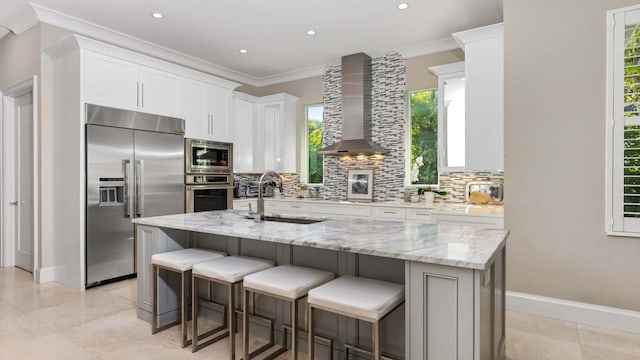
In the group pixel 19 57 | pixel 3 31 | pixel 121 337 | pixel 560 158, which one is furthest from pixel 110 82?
pixel 560 158

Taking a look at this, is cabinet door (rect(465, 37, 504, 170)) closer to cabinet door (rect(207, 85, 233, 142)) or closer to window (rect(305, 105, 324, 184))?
window (rect(305, 105, 324, 184))

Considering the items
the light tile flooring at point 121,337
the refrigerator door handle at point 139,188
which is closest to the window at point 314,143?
the refrigerator door handle at point 139,188

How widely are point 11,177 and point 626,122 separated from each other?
6.95 m

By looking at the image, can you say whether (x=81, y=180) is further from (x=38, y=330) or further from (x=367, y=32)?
(x=367, y=32)

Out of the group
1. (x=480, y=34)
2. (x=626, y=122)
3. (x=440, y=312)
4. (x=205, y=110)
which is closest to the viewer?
(x=440, y=312)

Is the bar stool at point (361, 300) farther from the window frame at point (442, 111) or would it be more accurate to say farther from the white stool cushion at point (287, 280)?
the window frame at point (442, 111)

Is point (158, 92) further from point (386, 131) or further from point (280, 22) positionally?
point (386, 131)

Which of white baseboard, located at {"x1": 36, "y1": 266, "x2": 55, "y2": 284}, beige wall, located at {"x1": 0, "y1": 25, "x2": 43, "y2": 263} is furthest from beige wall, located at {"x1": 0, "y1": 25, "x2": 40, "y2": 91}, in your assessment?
white baseboard, located at {"x1": 36, "y1": 266, "x2": 55, "y2": 284}

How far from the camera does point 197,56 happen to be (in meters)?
5.37

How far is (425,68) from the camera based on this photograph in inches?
194

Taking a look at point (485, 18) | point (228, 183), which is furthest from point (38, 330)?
point (485, 18)

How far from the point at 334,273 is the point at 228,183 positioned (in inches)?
143

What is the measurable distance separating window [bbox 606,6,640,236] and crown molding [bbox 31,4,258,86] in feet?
16.8

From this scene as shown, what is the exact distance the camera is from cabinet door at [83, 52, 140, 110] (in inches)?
151
